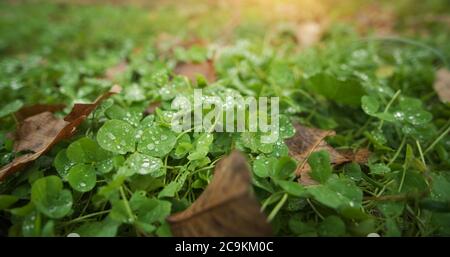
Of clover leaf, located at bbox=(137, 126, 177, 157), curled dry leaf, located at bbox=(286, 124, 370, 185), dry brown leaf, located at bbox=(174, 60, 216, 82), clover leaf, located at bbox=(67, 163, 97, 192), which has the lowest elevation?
curled dry leaf, located at bbox=(286, 124, 370, 185)

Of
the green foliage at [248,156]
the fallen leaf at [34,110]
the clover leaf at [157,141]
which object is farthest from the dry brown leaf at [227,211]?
the fallen leaf at [34,110]

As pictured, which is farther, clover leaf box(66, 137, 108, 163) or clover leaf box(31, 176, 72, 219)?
A: clover leaf box(66, 137, 108, 163)

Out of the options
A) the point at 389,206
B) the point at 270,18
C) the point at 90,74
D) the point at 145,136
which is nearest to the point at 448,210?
the point at 389,206

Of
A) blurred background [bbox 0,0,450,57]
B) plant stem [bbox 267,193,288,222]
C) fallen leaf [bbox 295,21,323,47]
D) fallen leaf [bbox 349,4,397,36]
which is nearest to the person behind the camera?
plant stem [bbox 267,193,288,222]

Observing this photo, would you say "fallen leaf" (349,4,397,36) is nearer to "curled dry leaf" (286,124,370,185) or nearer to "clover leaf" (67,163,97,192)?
"curled dry leaf" (286,124,370,185)

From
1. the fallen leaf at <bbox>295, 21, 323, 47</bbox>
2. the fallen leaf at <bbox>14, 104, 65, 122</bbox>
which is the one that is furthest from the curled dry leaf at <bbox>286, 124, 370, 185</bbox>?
the fallen leaf at <bbox>295, 21, 323, 47</bbox>

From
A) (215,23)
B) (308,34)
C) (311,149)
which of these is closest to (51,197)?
(311,149)
